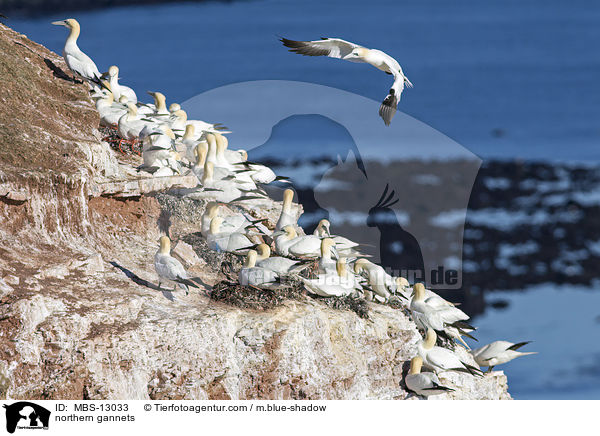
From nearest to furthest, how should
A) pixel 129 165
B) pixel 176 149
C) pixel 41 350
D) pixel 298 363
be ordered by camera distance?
pixel 41 350
pixel 298 363
pixel 129 165
pixel 176 149

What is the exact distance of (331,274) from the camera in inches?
426

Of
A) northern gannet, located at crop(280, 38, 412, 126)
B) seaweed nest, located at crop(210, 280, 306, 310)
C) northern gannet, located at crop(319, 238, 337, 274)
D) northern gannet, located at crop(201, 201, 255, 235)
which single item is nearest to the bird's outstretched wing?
northern gannet, located at crop(280, 38, 412, 126)

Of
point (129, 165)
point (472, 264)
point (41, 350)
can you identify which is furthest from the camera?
point (472, 264)

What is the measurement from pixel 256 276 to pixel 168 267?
97 centimetres

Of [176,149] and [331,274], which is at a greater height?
[176,149]

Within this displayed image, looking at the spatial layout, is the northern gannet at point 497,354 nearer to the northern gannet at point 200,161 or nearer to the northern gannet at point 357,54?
the northern gannet at point 357,54

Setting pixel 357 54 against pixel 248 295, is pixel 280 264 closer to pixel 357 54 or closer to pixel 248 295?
pixel 248 295

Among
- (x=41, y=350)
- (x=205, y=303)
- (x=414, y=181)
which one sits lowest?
(x=41, y=350)

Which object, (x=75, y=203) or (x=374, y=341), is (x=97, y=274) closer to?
(x=75, y=203)

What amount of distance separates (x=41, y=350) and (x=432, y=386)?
4.22 m

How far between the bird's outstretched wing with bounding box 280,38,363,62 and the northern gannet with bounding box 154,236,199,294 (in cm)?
345

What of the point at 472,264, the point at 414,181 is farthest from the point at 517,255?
the point at 414,181

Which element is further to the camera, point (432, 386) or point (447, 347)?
point (447, 347)

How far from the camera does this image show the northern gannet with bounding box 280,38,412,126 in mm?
12484
